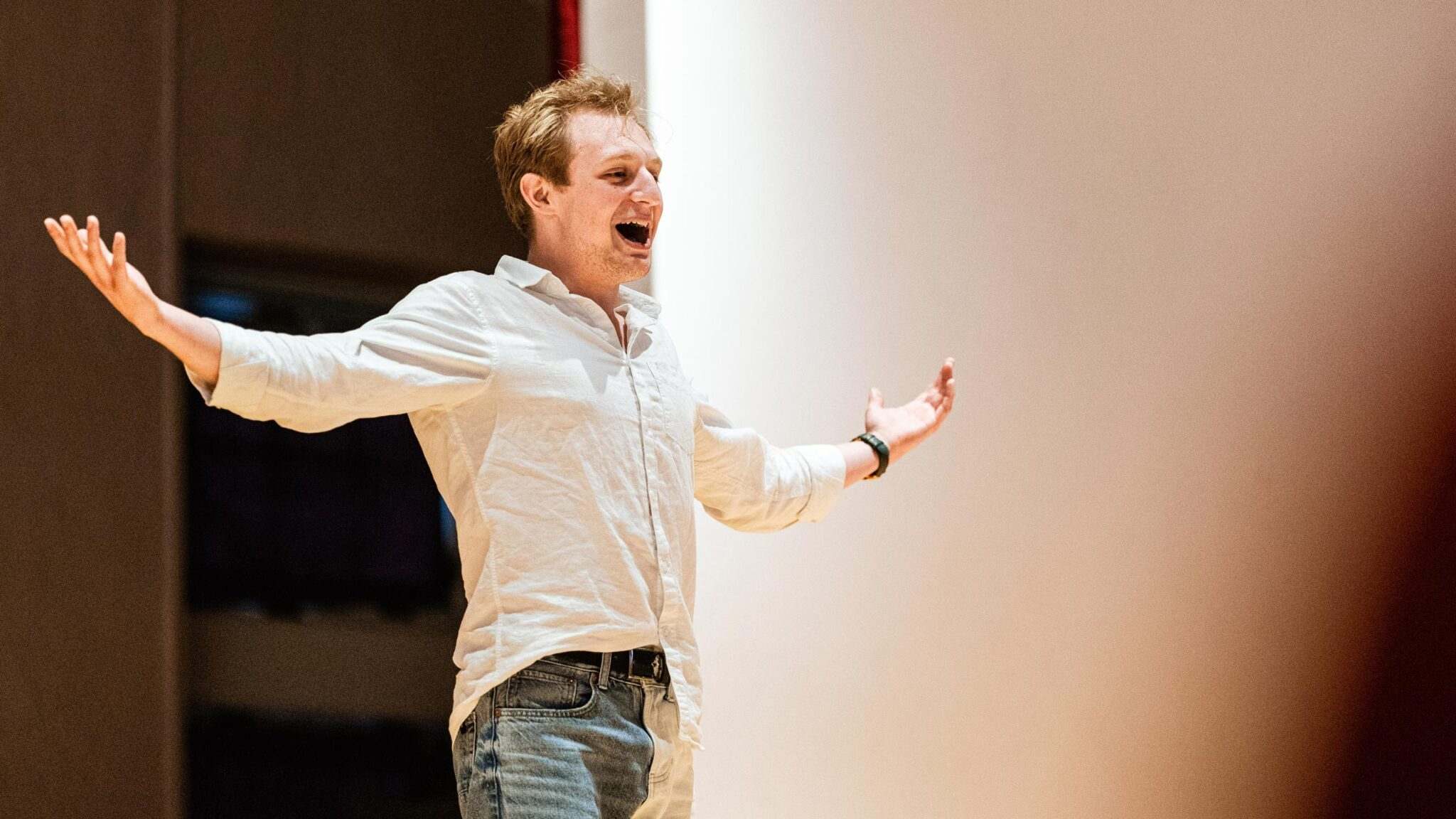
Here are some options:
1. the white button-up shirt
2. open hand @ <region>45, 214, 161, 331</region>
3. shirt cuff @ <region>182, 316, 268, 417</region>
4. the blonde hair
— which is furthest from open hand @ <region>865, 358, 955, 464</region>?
open hand @ <region>45, 214, 161, 331</region>

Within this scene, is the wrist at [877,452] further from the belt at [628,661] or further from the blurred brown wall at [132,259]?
the blurred brown wall at [132,259]

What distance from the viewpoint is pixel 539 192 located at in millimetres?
1592

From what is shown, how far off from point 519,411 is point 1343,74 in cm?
112

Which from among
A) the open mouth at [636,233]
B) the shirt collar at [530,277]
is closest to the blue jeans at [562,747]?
the shirt collar at [530,277]

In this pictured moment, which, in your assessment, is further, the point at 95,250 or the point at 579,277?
the point at 579,277

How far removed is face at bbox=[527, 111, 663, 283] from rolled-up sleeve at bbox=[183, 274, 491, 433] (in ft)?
0.54

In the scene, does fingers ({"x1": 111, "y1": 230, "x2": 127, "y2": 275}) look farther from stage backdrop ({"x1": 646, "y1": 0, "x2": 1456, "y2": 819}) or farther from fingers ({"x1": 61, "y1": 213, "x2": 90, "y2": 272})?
stage backdrop ({"x1": 646, "y1": 0, "x2": 1456, "y2": 819})

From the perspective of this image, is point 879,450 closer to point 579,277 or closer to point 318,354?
point 579,277

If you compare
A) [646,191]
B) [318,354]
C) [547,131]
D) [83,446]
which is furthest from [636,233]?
[83,446]

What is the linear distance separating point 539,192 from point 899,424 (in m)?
0.58

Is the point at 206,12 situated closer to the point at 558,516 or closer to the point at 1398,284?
the point at 558,516

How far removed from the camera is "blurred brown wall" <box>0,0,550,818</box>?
1.90 meters

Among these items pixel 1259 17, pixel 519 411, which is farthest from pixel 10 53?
pixel 1259 17

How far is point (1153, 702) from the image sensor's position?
6.38ft
